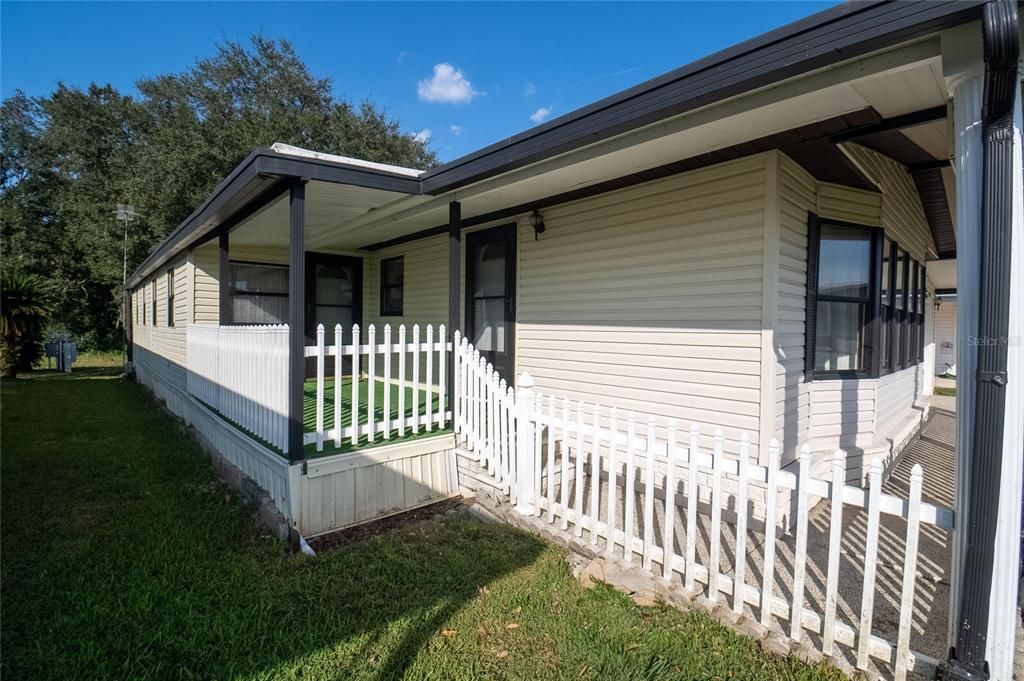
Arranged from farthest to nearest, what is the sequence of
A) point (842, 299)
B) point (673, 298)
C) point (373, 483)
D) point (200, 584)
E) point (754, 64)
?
point (842, 299) < point (673, 298) < point (373, 483) < point (200, 584) < point (754, 64)

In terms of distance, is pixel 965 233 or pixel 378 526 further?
pixel 378 526

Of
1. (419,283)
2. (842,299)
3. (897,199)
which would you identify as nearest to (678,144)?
(842,299)

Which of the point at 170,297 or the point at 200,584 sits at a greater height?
the point at 170,297

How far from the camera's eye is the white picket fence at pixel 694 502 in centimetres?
218

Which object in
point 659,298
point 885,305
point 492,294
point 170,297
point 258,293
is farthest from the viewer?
point 170,297

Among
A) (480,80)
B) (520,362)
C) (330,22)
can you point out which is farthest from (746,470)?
(480,80)

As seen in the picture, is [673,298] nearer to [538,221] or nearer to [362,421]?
[538,221]

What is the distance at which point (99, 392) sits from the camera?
11.4m

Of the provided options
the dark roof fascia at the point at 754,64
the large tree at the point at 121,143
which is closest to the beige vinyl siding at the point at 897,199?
the dark roof fascia at the point at 754,64

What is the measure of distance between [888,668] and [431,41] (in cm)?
1448

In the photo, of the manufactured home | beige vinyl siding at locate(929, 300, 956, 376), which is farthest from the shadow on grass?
beige vinyl siding at locate(929, 300, 956, 376)

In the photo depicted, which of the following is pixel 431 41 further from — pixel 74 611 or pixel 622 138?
pixel 74 611

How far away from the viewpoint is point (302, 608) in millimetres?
2803

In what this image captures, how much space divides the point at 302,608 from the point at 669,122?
354cm
